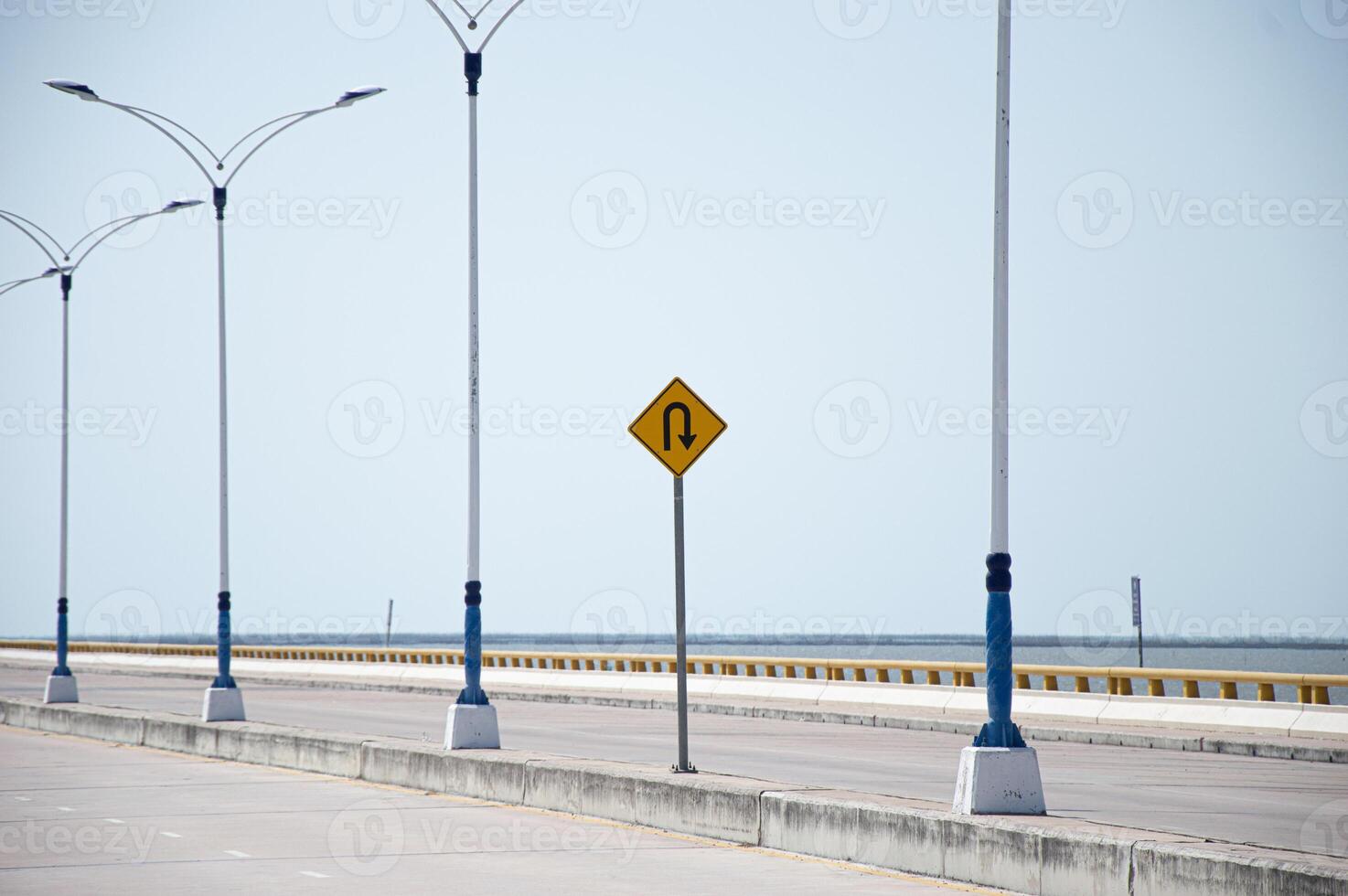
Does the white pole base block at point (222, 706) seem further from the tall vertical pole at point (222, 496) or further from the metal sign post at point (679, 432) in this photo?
the metal sign post at point (679, 432)

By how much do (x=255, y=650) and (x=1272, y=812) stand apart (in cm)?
6791

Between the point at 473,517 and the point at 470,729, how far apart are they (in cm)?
244

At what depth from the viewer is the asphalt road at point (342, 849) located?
39.1 feet

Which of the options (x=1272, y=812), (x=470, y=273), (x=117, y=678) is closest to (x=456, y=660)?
(x=117, y=678)

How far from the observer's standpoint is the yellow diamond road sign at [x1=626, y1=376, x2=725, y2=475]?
16109 mm

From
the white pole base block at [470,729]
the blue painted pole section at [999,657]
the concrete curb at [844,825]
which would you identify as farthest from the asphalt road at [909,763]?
the white pole base block at [470,729]

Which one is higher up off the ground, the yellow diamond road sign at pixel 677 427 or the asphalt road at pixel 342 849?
the yellow diamond road sign at pixel 677 427

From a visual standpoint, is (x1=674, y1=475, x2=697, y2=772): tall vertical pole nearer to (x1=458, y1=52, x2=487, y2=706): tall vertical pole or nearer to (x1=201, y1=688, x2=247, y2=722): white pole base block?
(x1=458, y1=52, x2=487, y2=706): tall vertical pole

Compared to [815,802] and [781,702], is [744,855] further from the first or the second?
[781,702]

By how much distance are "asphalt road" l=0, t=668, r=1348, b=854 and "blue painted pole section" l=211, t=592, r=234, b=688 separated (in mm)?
2836

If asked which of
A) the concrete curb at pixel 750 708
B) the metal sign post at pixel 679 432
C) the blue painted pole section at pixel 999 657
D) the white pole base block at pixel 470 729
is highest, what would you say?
the metal sign post at pixel 679 432

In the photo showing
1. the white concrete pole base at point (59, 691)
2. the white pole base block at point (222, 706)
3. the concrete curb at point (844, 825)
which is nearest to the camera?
the concrete curb at point (844, 825)

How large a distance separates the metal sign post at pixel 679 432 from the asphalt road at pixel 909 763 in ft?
9.55

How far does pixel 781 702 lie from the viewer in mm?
36219
